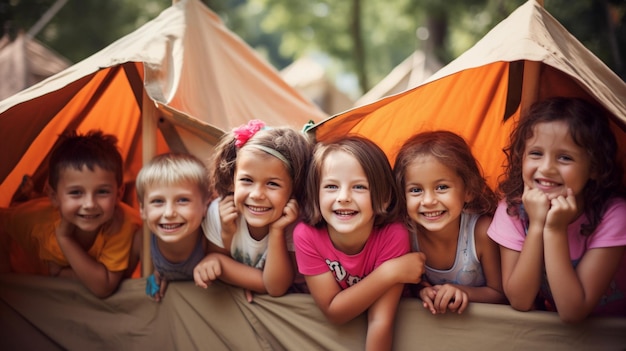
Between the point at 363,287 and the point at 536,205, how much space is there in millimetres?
660

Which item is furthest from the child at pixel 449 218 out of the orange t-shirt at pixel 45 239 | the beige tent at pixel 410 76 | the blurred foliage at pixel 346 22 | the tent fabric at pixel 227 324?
the beige tent at pixel 410 76

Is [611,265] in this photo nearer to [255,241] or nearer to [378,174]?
[378,174]

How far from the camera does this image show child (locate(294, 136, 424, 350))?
206 cm

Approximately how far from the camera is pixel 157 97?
7.68 feet

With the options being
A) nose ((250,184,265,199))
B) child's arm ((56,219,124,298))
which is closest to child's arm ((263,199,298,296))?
nose ((250,184,265,199))

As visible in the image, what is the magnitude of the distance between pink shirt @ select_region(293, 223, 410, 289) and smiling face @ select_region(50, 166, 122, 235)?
1.05m

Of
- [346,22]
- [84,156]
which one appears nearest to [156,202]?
[84,156]

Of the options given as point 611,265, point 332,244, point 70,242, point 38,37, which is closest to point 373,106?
point 332,244

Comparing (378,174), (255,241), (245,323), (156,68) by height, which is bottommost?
(245,323)

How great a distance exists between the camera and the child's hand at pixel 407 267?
6.72 ft

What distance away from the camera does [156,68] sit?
2467 mm

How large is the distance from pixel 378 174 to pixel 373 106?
25cm

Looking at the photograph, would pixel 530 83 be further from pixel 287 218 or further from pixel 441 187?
pixel 287 218

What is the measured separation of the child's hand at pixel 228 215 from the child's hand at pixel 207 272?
0.13 m
